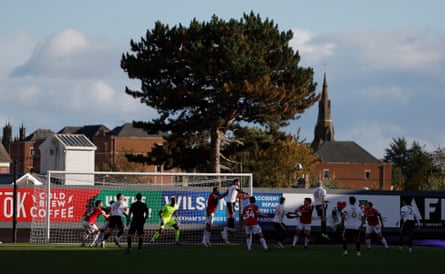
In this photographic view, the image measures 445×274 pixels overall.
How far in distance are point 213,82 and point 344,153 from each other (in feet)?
335

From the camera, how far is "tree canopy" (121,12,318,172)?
2378 inches

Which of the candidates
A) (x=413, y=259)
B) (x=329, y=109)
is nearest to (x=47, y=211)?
(x=413, y=259)

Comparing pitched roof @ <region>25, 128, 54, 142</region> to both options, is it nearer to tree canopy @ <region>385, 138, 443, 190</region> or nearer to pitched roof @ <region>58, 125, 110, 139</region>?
pitched roof @ <region>58, 125, 110, 139</region>

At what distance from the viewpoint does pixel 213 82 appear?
6159 cm

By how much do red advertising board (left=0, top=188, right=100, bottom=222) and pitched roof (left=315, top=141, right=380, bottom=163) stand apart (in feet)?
385

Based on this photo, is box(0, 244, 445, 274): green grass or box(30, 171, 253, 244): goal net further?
box(30, 171, 253, 244): goal net

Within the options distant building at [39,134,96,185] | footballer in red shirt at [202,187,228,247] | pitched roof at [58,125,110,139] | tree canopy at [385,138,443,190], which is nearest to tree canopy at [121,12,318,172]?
distant building at [39,134,96,185]

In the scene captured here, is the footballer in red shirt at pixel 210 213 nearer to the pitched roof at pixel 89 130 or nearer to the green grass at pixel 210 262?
the green grass at pixel 210 262

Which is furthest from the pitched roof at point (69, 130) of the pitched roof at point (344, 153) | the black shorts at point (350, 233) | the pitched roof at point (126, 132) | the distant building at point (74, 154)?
the black shorts at point (350, 233)

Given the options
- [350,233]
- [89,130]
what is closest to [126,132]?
[89,130]

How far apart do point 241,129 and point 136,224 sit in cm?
3717

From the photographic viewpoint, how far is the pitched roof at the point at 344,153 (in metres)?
158

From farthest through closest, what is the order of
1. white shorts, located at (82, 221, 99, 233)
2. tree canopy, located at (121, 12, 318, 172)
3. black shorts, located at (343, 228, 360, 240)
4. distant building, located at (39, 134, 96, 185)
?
distant building, located at (39, 134, 96, 185)
tree canopy, located at (121, 12, 318, 172)
white shorts, located at (82, 221, 99, 233)
black shorts, located at (343, 228, 360, 240)

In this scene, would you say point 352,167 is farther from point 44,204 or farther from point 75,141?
point 44,204
